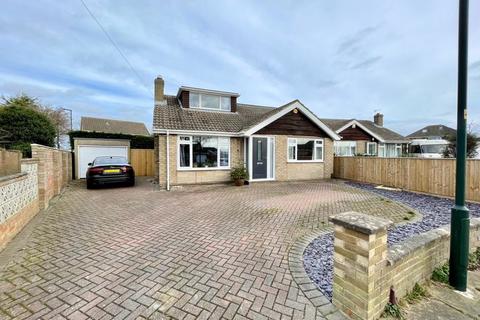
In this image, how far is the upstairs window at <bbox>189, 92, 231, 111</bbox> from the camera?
541 inches

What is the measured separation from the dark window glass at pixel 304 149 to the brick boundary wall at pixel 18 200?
39.1 feet

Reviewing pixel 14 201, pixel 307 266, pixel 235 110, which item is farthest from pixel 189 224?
pixel 235 110

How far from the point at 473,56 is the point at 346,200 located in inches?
236

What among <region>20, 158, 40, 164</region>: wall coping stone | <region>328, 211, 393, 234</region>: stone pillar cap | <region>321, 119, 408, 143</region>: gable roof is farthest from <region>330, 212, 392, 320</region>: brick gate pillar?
<region>321, 119, 408, 143</region>: gable roof

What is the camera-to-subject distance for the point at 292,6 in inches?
326

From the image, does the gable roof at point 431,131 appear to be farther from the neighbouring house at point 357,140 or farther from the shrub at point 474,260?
the shrub at point 474,260

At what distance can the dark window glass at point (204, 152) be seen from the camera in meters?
11.5

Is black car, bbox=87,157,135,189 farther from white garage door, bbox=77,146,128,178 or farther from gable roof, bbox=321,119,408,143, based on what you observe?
gable roof, bbox=321,119,408,143

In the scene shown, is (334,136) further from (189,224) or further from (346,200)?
(189,224)

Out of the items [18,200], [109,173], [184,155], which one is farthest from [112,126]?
[18,200]

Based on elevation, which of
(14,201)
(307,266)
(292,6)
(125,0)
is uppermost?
(292,6)

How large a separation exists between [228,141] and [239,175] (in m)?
2.10

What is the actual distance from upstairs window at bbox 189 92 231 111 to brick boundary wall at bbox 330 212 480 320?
1273cm

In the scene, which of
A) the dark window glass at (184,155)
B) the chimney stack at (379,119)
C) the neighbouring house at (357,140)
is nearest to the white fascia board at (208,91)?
the dark window glass at (184,155)
